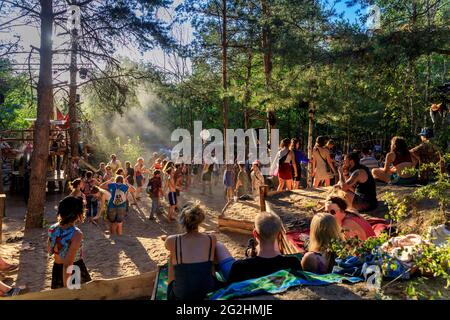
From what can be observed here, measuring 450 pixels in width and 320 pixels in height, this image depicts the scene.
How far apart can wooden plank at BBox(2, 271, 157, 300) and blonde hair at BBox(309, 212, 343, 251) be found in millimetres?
1854

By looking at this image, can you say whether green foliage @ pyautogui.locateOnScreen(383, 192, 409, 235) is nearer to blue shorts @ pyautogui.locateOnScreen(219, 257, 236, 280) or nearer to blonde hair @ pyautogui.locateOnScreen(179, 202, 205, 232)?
blue shorts @ pyautogui.locateOnScreen(219, 257, 236, 280)

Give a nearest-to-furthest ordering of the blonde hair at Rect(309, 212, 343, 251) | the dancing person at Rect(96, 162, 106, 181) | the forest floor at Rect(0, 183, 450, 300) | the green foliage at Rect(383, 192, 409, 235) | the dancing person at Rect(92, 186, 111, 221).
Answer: the forest floor at Rect(0, 183, 450, 300) → the blonde hair at Rect(309, 212, 343, 251) → the green foliage at Rect(383, 192, 409, 235) → the dancing person at Rect(92, 186, 111, 221) → the dancing person at Rect(96, 162, 106, 181)

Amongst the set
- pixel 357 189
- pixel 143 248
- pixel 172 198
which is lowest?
pixel 143 248

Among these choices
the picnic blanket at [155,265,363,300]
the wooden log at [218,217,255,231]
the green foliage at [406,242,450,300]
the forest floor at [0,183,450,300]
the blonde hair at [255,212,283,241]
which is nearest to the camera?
the green foliage at [406,242,450,300]

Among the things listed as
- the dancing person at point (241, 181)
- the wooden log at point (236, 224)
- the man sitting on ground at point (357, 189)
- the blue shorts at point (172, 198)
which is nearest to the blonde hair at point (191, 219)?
the man sitting on ground at point (357, 189)

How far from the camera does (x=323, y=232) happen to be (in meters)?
3.71

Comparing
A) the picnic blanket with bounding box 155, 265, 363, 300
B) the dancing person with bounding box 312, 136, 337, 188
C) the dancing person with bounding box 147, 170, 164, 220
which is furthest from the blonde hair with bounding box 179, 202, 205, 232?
the dancing person with bounding box 147, 170, 164, 220

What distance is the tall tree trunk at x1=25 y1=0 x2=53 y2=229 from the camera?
927cm

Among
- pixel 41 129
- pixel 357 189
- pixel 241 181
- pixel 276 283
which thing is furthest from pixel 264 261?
pixel 241 181

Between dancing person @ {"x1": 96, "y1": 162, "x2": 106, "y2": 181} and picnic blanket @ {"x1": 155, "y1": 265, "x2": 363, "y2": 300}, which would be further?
dancing person @ {"x1": 96, "y1": 162, "x2": 106, "y2": 181}

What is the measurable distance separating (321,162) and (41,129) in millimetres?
7256

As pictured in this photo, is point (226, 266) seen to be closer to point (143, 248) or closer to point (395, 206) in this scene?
point (395, 206)
